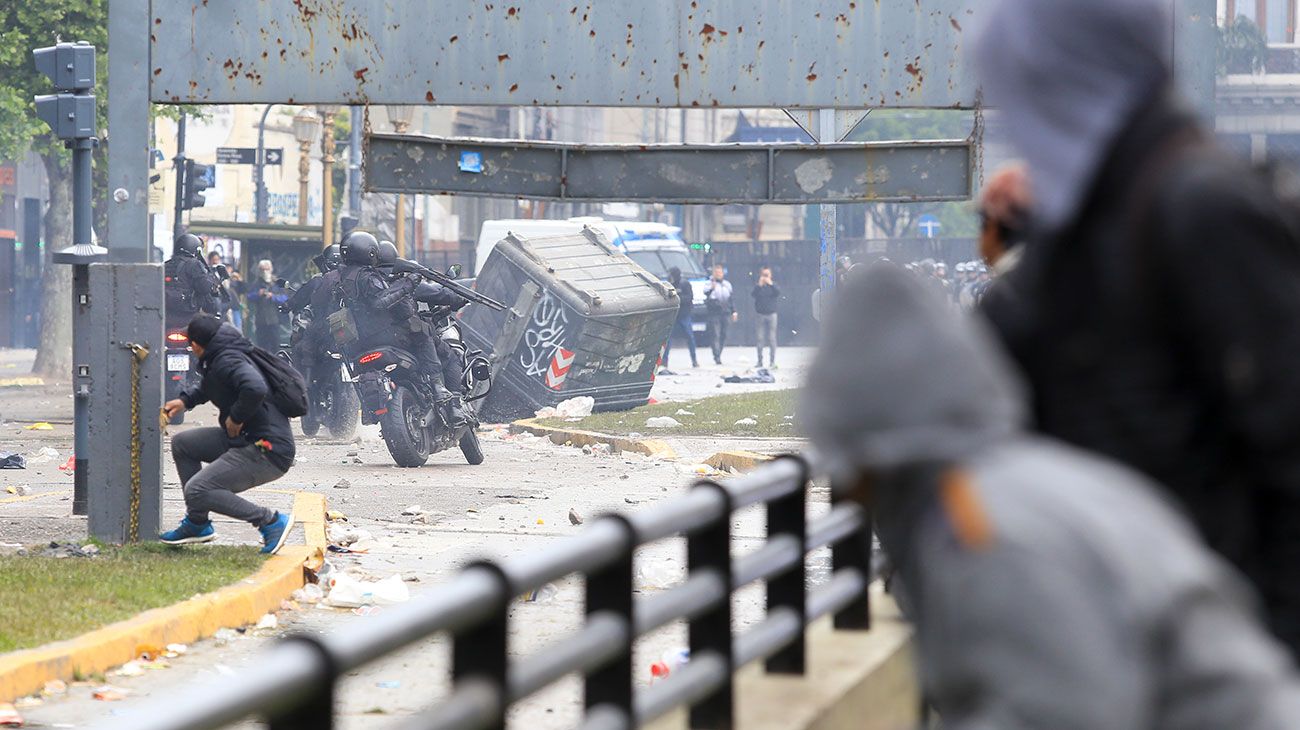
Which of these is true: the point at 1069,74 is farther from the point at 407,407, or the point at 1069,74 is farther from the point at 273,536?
the point at 407,407

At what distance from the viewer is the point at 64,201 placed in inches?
1291

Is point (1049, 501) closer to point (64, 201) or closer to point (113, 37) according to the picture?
point (113, 37)

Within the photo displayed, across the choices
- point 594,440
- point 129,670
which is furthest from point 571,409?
point 129,670

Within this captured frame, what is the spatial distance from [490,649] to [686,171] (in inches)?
306

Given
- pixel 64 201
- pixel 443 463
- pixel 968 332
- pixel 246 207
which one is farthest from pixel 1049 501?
pixel 246 207

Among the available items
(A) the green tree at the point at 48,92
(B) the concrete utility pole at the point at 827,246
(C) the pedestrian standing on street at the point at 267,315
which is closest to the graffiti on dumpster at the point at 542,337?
(B) the concrete utility pole at the point at 827,246

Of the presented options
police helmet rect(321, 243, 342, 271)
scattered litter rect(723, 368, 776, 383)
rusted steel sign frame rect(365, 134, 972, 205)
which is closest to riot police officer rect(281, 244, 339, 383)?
police helmet rect(321, 243, 342, 271)

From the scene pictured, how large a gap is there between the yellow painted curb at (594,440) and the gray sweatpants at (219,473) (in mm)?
7643

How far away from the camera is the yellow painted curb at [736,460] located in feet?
55.3

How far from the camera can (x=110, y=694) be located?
23.1ft

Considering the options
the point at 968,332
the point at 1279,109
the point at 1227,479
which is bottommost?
the point at 1227,479

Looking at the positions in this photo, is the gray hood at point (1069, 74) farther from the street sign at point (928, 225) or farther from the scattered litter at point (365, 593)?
the street sign at point (928, 225)

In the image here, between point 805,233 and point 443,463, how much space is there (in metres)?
71.6

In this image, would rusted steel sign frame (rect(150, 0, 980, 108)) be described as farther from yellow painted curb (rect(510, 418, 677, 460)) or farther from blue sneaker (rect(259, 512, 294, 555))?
yellow painted curb (rect(510, 418, 677, 460))
